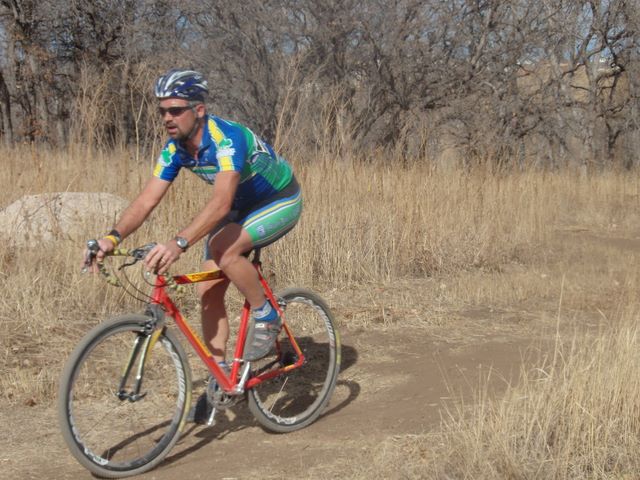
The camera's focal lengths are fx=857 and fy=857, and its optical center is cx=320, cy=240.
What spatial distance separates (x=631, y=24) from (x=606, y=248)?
11552mm

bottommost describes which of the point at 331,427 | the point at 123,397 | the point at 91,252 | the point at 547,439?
the point at 331,427

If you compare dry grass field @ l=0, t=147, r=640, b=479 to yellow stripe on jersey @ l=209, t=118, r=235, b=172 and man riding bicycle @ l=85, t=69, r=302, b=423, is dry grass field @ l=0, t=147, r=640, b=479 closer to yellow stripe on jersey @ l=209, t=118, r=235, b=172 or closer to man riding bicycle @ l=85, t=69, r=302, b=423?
man riding bicycle @ l=85, t=69, r=302, b=423

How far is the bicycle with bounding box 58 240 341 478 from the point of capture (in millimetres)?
3740

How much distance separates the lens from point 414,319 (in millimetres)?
6984

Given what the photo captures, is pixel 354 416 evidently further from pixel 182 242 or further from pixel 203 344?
pixel 182 242

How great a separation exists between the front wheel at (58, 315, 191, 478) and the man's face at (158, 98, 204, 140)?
0.86 m

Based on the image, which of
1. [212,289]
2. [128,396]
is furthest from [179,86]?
[128,396]

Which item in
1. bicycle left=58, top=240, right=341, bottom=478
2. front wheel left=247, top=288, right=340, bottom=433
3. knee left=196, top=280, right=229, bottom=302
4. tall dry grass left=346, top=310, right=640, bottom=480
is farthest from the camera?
front wheel left=247, top=288, right=340, bottom=433

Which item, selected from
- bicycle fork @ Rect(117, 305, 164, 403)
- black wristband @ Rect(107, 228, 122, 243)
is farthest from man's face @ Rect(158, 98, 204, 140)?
bicycle fork @ Rect(117, 305, 164, 403)

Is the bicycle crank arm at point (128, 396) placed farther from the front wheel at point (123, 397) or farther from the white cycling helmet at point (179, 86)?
the white cycling helmet at point (179, 86)

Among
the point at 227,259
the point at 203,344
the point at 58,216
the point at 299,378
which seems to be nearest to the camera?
the point at 227,259

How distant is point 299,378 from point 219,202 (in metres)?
1.97

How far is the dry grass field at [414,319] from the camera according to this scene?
12.3 feet

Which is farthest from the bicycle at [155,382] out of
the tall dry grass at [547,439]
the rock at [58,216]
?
the rock at [58,216]
